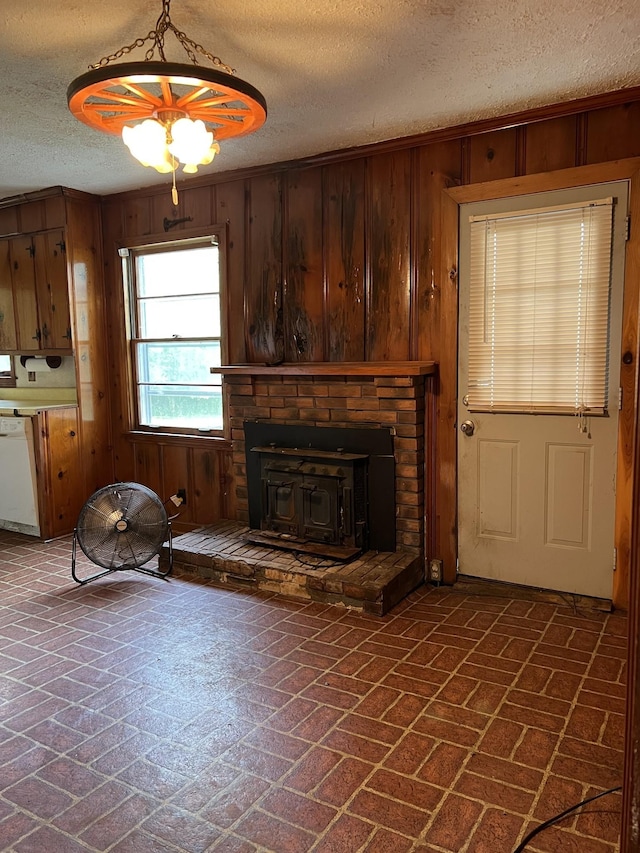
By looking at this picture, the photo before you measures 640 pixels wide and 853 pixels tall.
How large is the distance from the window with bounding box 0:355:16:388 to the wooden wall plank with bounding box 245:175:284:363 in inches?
98.6

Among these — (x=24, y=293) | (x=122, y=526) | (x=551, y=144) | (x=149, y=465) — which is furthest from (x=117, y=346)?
(x=551, y=144)

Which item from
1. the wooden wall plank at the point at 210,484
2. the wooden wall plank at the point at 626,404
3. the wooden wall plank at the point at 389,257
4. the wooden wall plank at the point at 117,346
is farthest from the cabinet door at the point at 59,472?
the wooden wall plank at the point at 626,404

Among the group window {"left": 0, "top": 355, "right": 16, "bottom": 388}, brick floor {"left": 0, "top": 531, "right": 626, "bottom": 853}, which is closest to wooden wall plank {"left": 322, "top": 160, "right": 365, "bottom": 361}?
brick floor {"left": 0, "top": 531, "right": 626, "bottom": 853}

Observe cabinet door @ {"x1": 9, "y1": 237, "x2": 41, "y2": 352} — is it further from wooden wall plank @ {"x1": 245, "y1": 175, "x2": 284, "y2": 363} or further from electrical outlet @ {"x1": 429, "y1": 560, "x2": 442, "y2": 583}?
electrical outlet @ {"x1": 429, "y1": 560, "x2": 442, "y2": 583}

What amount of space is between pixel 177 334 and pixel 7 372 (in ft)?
6.21

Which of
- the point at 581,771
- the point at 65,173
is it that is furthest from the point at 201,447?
the point at 581,771

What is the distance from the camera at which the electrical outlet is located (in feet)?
11.9

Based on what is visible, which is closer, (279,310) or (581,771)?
(581,771)

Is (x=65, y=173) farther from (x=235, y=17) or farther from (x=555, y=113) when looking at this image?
(x=555, y=113)

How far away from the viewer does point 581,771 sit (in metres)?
2.02

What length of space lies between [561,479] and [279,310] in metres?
2.04

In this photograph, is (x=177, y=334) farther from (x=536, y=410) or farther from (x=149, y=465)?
(x=536, y=410)

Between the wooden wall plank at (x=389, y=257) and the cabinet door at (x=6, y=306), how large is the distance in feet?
10.2

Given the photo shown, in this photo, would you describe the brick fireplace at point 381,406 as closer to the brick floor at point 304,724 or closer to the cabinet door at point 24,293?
the brick floor at point 304,724
